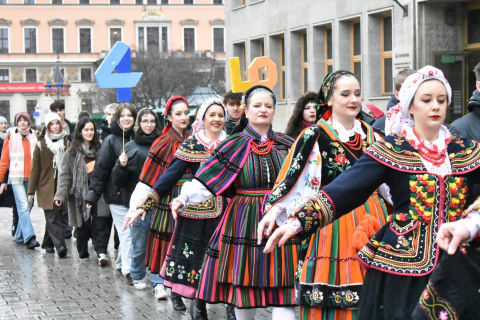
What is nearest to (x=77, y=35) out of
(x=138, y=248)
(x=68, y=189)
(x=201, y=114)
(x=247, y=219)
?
(x=68, y=189)

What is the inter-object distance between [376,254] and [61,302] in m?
4.78

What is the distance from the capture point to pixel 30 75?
283 ft

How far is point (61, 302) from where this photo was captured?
7809mm

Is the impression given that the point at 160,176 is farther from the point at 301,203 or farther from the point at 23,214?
the point at 23,214

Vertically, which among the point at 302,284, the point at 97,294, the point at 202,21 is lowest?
the point at 97,294

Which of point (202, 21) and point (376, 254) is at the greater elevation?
point (202, 21)

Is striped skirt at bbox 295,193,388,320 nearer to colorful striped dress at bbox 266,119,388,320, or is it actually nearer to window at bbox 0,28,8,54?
colorful striped dress at bbox 266,119,388,320

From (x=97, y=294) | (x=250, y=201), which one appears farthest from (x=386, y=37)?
(x=250, y=201)

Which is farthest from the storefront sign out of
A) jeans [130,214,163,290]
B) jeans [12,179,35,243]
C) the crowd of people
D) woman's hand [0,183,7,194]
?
jeans [130,214,163,290]

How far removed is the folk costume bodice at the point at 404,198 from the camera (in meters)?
3.66

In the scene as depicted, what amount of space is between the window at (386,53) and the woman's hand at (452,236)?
1785cm

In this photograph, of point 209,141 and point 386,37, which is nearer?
point 209,141

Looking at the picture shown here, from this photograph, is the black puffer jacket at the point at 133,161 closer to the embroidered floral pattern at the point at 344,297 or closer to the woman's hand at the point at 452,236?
the embroidered floral pattern at the point at 344,297

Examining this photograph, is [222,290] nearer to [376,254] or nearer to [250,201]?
[250,201]
